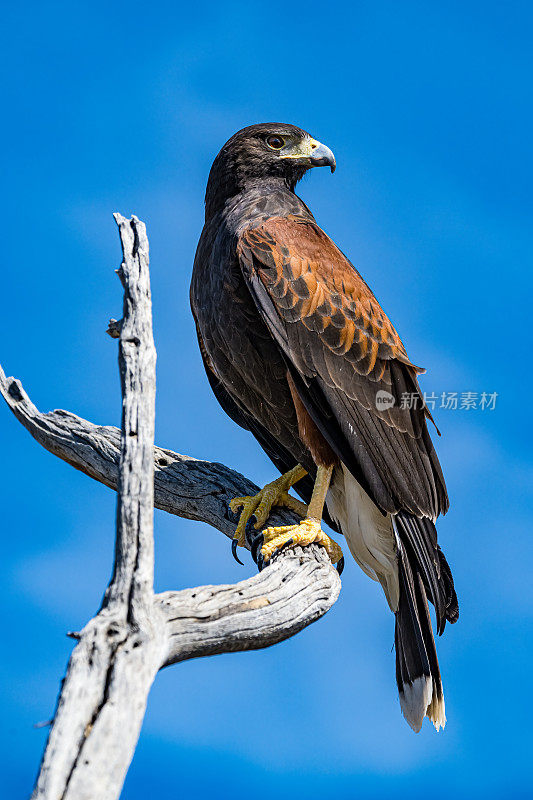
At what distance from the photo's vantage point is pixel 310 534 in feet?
14.4

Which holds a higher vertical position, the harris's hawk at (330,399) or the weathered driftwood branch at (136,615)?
the harris's hawk at (330,399)

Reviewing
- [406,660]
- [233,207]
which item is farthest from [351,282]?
[406,660]

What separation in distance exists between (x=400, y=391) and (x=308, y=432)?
28.5 inches

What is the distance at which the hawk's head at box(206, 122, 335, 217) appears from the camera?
5301 mm

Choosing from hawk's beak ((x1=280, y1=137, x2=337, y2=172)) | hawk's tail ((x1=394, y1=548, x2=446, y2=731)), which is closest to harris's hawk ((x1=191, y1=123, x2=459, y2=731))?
hawk's tail ((x1=394, y1=548, x2=446, y2=731))

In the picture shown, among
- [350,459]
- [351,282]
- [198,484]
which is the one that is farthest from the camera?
[198,484]

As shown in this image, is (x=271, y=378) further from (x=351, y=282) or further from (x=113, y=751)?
(x=113, y=751)

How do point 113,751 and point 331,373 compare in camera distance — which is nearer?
point 113,751

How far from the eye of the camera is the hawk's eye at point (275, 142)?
5375 mm

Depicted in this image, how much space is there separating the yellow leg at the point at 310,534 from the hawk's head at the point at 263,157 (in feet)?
6.91

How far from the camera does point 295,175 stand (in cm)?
555

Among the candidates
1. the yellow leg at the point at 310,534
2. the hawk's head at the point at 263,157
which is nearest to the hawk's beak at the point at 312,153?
the hawk's head at the point at 263,157

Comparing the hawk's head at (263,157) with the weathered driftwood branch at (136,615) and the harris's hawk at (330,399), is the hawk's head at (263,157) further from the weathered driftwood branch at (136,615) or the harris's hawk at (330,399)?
the weathered driftwood branch at (136,615)

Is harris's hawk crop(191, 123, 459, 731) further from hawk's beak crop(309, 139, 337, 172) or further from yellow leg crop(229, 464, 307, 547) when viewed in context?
hawk's beak crop(309, 139, 337, 172)
